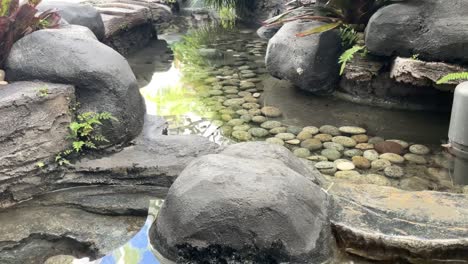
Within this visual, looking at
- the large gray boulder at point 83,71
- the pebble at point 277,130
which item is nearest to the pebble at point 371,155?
the pebble at point 277,130

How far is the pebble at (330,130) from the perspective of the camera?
454 cm

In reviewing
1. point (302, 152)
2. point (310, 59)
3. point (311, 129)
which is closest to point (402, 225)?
point (302, 152)

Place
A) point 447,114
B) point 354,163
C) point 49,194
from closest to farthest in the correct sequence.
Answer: point 49,194, point 354,163, point 447,114

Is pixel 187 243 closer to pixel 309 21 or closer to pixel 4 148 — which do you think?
pixel 4 148

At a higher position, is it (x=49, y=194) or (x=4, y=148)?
(x=4, y=148)

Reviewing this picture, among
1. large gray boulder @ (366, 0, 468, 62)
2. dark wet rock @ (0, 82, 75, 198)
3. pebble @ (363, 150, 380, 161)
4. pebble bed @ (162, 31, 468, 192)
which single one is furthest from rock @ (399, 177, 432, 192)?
dark wet rock @ (0, 82, 75, 198)

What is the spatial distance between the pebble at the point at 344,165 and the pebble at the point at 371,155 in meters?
0.18

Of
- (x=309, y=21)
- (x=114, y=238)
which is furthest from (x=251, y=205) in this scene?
(x=309, y=21)

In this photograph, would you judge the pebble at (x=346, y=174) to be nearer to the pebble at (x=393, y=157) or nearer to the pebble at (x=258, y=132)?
the pebble at (x=393, y=157)

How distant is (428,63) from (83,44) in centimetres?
299

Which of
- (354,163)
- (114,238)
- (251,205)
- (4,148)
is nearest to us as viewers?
(251,205)

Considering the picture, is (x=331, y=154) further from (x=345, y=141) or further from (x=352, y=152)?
(x=345, y=141)

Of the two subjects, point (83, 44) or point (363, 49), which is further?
point (363, 49)

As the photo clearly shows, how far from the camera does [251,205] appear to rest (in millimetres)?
2486
